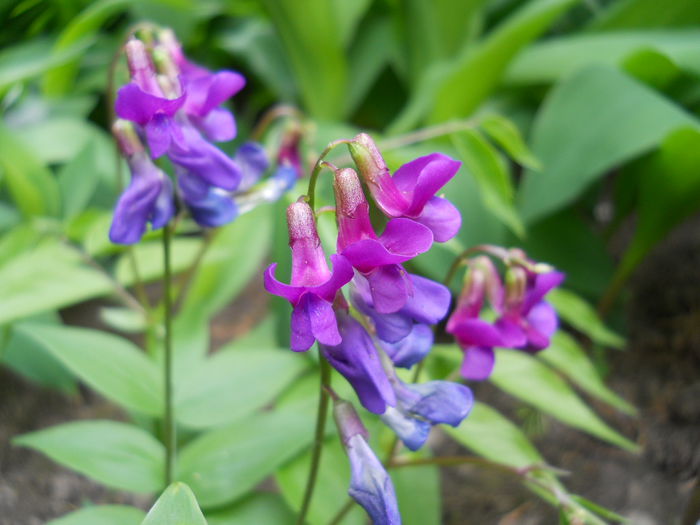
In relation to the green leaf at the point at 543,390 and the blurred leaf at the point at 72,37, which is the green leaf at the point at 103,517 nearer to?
the green leaf at the point at 543,390

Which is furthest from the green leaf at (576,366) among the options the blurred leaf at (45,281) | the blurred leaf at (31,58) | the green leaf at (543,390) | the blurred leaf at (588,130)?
the blurred leaf at (31,58)

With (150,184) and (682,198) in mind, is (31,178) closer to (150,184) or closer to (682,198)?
(150,184)

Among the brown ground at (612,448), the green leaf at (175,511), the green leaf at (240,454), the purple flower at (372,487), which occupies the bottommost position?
the brown ground at (612,448)

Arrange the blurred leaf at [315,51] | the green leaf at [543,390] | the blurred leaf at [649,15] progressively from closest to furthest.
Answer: the green leaf at [543,390] < the blurred leaf at [649,15] < the blurred leaf at [315,51]

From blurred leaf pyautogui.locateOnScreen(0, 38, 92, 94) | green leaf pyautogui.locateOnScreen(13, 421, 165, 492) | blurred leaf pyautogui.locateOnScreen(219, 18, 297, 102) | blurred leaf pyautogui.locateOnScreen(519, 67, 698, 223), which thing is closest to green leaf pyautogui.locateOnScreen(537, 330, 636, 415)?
blurred leaf pyautogui.locateOnScreen(519, 67, 698, 223)

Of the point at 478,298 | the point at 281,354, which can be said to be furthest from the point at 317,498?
the point at 478,298

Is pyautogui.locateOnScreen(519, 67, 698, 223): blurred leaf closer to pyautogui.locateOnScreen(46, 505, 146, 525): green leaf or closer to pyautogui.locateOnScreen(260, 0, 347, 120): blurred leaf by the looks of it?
pyautogui.locateOnScreen(260, 0, 347, 120): blurred leaf
